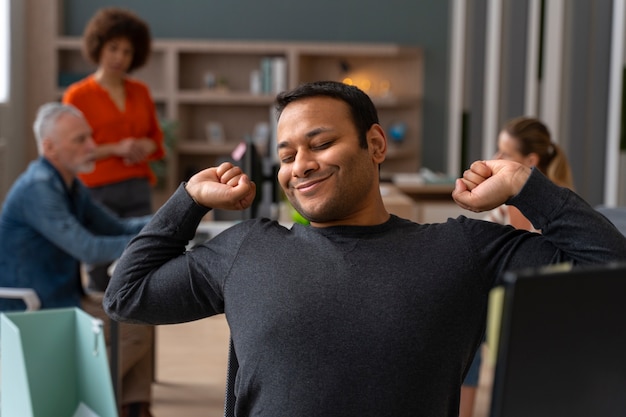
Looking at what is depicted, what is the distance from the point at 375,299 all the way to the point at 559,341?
524 millimetres

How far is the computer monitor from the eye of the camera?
2.81 feet

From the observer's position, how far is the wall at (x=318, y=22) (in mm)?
8367

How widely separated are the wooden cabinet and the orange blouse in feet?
11.1

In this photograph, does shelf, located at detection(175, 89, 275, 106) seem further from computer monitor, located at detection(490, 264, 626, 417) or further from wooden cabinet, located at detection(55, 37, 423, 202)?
computer monitor, located at detection(490, 264, 626, 417)

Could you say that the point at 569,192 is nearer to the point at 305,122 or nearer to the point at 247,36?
the point at 305,122

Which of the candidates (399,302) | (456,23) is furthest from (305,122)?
(456,23)

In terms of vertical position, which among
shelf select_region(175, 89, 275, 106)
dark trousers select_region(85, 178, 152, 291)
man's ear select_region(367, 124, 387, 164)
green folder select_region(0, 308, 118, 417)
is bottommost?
dark trousers select_region(85, 178, 152, 291)

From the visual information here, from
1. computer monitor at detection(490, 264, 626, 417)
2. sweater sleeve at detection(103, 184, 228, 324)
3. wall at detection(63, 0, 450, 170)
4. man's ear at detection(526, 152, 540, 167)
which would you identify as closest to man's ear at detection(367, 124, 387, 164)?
sweater sleeve at detection(103, 184, 228, 324)

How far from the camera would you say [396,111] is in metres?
8.42

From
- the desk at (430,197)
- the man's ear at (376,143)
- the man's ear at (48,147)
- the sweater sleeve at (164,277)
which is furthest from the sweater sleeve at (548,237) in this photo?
the desk at (430,197)

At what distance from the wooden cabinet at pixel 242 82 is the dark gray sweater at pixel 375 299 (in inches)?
262

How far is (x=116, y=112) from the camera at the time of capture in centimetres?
460

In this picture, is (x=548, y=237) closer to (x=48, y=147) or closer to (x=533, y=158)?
(x=533, y=158)

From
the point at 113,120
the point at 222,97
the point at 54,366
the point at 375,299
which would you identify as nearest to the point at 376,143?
the point at 375,299
